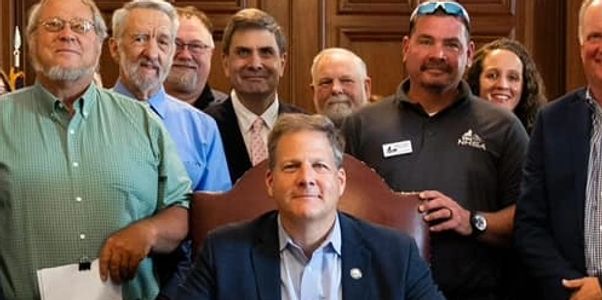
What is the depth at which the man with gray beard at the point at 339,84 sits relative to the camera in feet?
13.6

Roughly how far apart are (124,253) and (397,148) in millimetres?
939

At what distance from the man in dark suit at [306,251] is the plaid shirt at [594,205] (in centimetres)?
55

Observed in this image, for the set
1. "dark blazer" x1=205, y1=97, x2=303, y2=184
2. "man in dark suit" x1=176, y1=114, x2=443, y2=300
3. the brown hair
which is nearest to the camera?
"man in dark suit" x1=176, y1=114, x2=443, y2=300

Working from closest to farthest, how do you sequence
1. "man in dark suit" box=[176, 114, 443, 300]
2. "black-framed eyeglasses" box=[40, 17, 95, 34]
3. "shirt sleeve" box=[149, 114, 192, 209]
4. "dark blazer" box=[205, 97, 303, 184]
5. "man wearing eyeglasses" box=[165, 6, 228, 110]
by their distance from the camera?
"man in dark suit" box=[176, 114, 443, 300], "black-framed eyeglasses" box=[40, 17, 95, 34], "shirt sleeve" box=[149, 114, 192, 209], "dark blazer" box=[205, 97, 303, 184], "man wearing eyeglasses" box=[165, 6, 228, 110]

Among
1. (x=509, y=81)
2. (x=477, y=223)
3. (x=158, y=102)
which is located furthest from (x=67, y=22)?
(x=509, y=81)

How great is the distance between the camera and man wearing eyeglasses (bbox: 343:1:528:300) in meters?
3.09

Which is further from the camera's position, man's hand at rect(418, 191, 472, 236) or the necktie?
the necktie

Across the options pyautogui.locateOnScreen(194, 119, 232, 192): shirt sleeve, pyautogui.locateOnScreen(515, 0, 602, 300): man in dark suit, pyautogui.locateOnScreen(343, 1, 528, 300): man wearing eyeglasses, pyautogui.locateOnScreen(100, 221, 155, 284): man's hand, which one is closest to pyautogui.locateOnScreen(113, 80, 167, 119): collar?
pyautogui.locateOnScreen(194, 119, 232, 192): shirt sleeve

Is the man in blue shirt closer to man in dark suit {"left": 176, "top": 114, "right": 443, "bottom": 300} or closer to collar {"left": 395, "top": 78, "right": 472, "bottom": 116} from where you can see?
collar {"left": 395, "top": 78, "right": 472, "bottom": 116}

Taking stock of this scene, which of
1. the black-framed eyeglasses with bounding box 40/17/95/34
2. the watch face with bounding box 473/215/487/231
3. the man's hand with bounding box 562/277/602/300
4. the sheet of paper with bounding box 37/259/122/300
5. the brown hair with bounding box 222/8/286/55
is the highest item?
the black-framed eyeglasses with bounding box 40/17/95/34

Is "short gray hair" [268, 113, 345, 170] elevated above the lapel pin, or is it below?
above

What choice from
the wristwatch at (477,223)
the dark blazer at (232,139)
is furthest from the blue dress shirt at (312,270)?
the dark blazer at (232,139)

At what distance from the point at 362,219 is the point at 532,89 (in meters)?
1.51

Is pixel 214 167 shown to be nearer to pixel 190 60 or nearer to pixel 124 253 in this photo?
pixel 124 253
